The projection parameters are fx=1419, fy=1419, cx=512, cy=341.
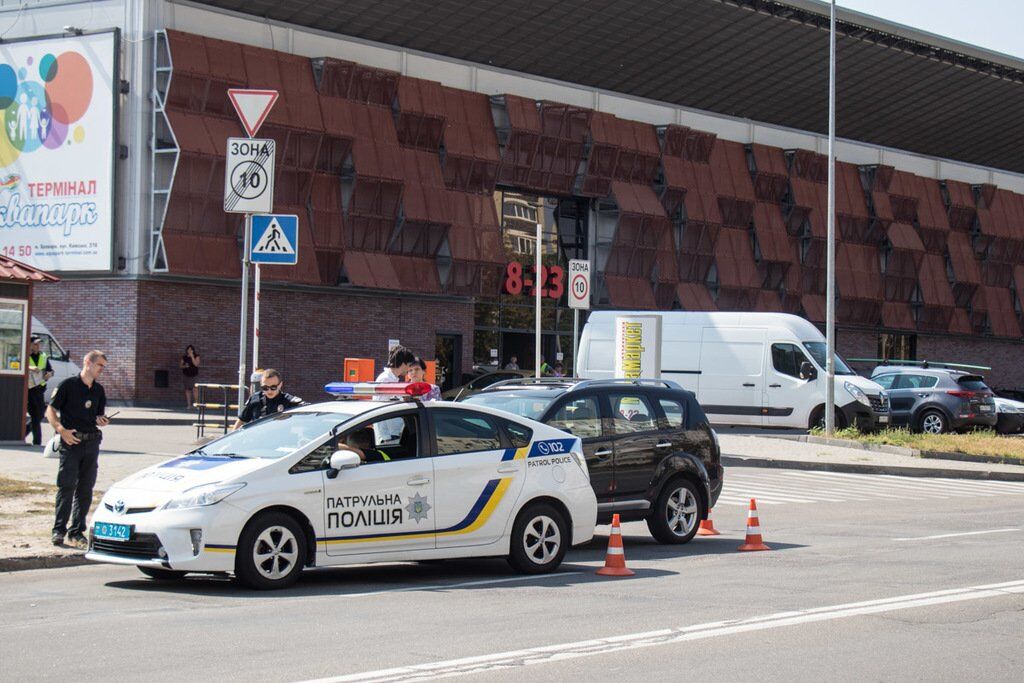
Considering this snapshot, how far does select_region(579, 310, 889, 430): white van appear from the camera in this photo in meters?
33.1

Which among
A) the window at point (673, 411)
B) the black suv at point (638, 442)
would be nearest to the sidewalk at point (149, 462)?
the black suv at point (638, 442)

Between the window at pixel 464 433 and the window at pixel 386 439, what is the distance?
23cm

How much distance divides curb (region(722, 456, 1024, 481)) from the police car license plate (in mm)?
16855

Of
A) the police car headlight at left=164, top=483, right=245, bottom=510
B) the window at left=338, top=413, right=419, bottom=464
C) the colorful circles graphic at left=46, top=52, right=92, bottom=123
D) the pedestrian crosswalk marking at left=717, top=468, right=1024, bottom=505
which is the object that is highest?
the colorful circles graphic at left=46, top=52, right=92, bottom=123

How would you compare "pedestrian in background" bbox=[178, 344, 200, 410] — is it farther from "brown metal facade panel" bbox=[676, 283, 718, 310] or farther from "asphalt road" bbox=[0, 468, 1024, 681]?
"asphalt road" bbox=[0, 468, 1024, 681]

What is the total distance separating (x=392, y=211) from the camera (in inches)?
1721

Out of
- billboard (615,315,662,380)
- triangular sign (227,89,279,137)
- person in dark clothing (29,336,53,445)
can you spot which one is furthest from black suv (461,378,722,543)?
Result: billboard (615,315,662,380)

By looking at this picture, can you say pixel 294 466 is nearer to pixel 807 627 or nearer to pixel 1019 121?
pixel 807 627

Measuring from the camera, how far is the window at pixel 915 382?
117 ft

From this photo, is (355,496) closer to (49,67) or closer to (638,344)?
(638,344)

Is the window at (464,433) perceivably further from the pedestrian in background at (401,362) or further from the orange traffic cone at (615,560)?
the pedestrian in background at (401,362)

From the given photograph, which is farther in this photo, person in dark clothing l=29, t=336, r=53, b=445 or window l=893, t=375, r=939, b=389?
window l=893, t=375, r=939, b=389

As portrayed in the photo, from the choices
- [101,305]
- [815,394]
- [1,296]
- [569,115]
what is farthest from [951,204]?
[1,296]

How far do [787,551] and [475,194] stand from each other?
33485 millimetres
